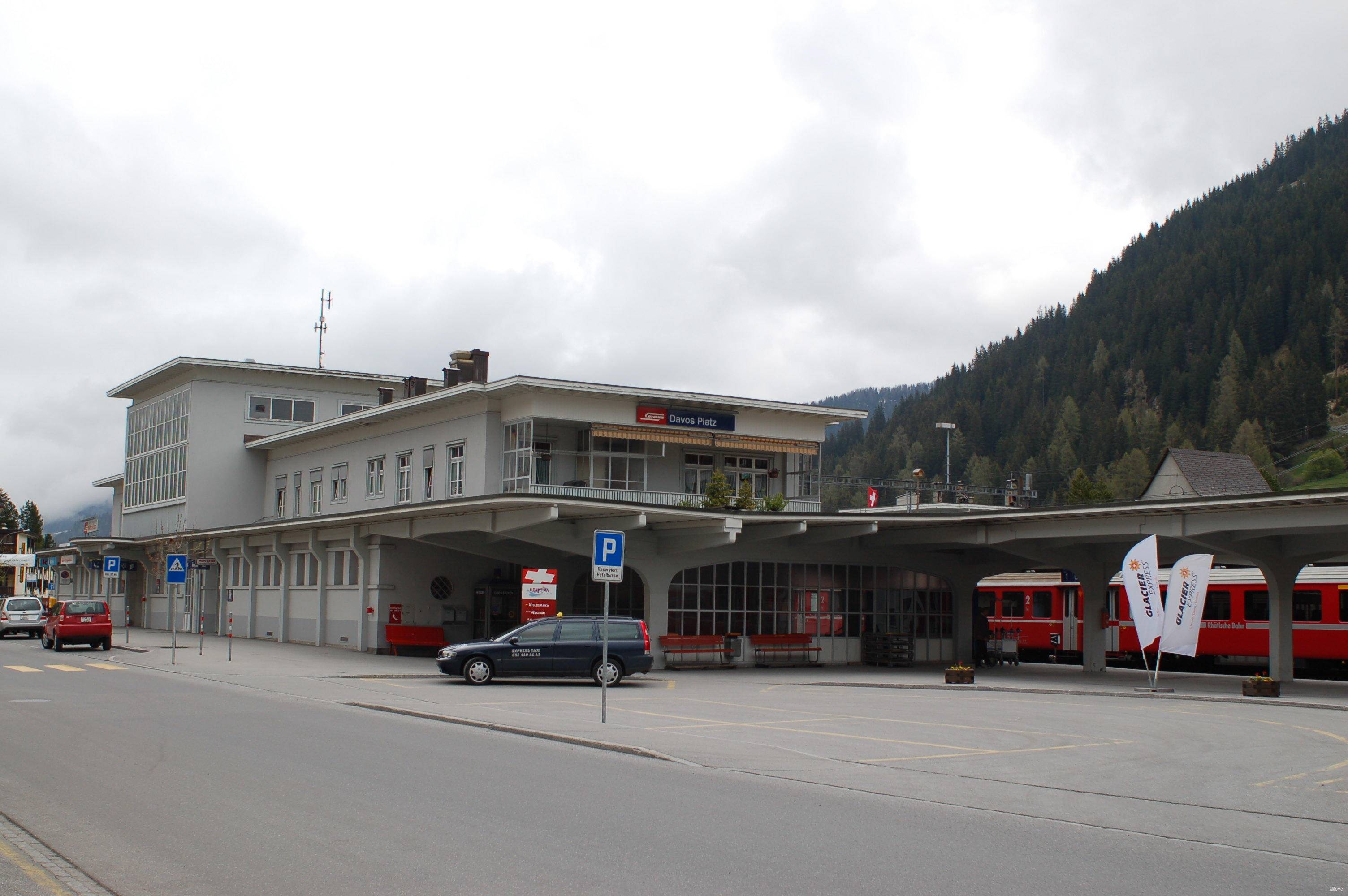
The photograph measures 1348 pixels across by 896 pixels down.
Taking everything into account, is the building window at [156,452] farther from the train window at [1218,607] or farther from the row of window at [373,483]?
the train window at [1218,607]

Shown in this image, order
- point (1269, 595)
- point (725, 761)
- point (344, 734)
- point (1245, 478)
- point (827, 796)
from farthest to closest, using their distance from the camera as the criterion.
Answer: point (1245, 478), point (1269, 595), point (344, 734), point (725, 761), point (827, 796)

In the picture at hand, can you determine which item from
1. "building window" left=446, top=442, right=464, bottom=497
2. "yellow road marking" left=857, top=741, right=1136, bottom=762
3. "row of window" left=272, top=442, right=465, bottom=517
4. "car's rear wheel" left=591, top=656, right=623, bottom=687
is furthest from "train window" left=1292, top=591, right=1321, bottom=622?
"building window" left=446, top=442, right=464, bottom=497

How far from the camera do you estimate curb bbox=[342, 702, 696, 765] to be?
14.0 m

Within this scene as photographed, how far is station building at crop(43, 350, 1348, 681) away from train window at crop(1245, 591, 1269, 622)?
1702mm

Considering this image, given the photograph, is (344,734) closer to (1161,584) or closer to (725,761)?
(725,761)

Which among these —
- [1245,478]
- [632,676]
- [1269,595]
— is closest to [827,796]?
[632,676]

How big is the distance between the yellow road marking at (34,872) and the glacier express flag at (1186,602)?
79.7 ft

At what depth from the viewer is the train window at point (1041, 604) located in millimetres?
44938

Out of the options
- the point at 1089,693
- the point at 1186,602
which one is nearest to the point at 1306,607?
the point at 1186,602

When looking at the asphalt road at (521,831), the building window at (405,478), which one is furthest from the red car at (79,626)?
the asphalt road at (521,831)

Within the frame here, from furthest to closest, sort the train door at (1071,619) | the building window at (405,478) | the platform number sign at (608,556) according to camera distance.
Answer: the train door at (1071,619) → the building window at (405,478) → the platform number sign at (608,556)

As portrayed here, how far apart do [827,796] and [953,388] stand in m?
186

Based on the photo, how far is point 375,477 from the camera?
149 feet

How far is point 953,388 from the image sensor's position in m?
192
